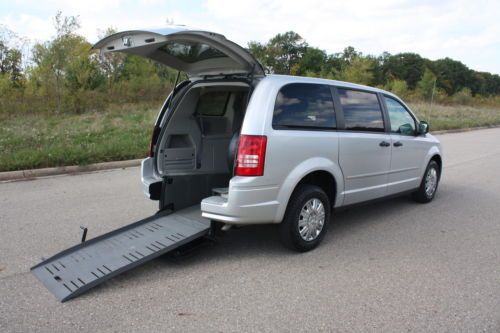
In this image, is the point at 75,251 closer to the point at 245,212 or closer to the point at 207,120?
the point at 245,212

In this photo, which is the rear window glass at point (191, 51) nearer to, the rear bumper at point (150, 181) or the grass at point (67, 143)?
the rear bumper at point (150, 181)

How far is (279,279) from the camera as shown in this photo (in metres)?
3.64

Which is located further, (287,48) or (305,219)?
(287,48)

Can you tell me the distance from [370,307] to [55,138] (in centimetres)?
928

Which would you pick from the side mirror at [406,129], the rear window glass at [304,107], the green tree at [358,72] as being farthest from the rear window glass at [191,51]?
the green tree at [358,72]

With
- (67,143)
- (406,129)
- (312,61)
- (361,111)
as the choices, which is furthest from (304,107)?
(312,61)

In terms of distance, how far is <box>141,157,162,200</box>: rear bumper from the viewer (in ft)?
15.3

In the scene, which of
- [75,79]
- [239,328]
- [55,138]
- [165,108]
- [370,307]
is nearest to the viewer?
[239,328]

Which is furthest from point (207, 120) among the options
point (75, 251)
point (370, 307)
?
point (370, 307)

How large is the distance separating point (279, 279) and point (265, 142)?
124 centimetres

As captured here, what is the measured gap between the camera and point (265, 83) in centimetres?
398

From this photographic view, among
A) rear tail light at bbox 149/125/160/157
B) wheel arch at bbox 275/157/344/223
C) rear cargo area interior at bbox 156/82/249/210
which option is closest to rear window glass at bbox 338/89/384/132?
wheel arch at bbox 275/157/344/223

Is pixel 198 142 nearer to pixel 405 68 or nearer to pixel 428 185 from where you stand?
pixel 428 185

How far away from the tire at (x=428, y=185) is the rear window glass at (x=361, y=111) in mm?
1589
